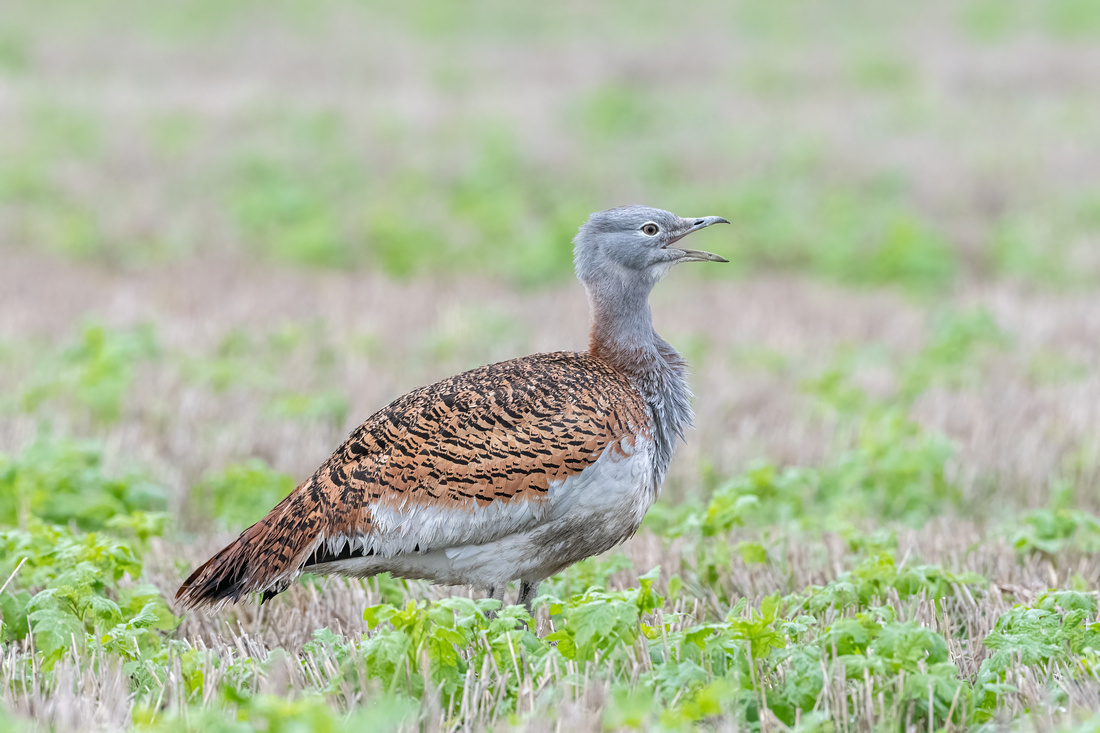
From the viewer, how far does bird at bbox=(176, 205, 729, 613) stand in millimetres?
3715

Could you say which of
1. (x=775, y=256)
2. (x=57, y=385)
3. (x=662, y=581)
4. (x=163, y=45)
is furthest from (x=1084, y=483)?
(x=163, y=45)

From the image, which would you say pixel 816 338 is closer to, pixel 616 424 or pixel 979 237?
pixel 979 237

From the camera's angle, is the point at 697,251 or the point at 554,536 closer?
the point at 554,536

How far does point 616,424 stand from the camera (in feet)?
12.6

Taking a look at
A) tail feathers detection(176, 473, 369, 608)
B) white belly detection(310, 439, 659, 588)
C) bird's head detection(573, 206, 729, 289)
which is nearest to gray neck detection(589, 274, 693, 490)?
bird's head detection(573, 206, 729, 289)

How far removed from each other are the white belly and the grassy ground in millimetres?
262

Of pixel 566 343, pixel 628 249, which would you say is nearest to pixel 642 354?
pixel 628 249

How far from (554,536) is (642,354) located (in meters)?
0.82

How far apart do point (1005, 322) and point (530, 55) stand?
13.5 meters

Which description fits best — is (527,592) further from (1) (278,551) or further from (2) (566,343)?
(2) (566,343)

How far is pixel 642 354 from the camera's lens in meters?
4.32

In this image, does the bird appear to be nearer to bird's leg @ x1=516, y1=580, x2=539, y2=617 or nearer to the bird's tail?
the bird's tail

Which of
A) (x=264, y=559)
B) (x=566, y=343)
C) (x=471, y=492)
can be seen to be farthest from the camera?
(x=566, y=343)

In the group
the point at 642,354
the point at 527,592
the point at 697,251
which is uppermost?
the point at 697,251
